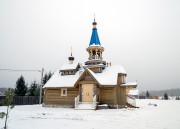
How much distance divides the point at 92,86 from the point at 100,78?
1853 mm

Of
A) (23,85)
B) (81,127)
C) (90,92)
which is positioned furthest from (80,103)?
(23,85)

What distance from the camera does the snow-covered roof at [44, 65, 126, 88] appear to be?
27688 millimetres

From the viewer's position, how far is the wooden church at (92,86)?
89.4ft

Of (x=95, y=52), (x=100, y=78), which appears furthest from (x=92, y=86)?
(x=95, y=52)

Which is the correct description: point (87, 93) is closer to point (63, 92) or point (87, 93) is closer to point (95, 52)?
point (63, 92)

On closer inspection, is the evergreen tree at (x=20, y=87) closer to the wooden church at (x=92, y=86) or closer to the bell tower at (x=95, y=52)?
the wooden church at (x=92, y=86)

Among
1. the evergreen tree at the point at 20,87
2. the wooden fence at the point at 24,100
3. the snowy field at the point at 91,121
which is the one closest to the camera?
the snowy field at the point at 91,121

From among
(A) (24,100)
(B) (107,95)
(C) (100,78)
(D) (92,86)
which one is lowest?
(A) (24,100)

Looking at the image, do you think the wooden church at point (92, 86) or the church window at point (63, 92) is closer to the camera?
→ the wooden church at point (92, 86)

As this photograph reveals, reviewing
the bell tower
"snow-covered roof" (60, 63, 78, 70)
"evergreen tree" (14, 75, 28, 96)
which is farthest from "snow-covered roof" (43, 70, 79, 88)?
"evergreen tree" (14, 75, 28, 96)

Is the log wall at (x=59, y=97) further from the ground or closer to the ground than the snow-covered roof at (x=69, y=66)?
closer to the ground

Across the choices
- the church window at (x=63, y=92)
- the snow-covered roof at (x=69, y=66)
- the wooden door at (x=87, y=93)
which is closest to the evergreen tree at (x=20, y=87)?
the snow-covered roof at (x=69, y=66)

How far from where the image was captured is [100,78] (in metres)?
28.7

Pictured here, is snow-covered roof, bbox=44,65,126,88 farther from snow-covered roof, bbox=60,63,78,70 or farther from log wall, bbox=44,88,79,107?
snow-covered roof, bbox=60,63,78,70
